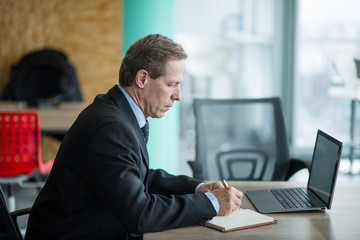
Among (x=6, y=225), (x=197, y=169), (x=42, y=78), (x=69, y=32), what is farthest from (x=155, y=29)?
(x=6, y=225)

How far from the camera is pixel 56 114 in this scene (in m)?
4.00

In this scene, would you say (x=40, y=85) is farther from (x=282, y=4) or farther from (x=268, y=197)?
(x=268, y=197)

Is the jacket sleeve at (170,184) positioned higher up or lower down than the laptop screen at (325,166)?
lower down

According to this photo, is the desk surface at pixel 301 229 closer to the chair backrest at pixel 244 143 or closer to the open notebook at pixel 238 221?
the open notebook at pixel 238 221

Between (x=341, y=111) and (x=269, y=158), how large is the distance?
3.60m

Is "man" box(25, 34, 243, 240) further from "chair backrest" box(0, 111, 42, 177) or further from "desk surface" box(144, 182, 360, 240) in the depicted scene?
"chair backrest" box(0, 111, 42, 177)

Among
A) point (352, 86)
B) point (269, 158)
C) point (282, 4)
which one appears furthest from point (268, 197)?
point (282, 4)

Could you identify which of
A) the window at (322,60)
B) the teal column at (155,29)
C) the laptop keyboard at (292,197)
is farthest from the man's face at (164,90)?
the window at (322,60)

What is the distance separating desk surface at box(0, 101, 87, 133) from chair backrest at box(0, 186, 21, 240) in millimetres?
1796

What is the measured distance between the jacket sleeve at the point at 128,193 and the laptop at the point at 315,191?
0.29 m

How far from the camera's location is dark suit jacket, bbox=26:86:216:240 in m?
1.55

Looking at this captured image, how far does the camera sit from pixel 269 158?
9.77 feet

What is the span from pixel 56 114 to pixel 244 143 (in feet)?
5.35

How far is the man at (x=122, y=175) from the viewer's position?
1.56 metres
